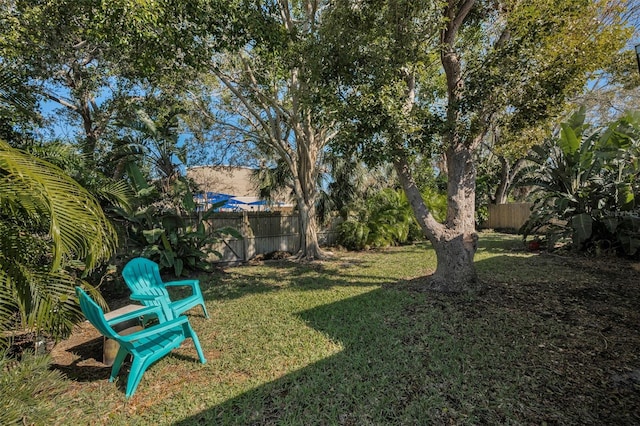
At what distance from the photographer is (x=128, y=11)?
15.6ft

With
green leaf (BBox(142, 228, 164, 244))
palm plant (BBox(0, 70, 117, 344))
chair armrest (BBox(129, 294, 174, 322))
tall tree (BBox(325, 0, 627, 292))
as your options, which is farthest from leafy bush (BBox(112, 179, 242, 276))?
tall tree (BBox(325, 0, 627, 292))

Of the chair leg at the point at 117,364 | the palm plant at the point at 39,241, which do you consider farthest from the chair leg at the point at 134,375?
the palm plant at the point at 39,241

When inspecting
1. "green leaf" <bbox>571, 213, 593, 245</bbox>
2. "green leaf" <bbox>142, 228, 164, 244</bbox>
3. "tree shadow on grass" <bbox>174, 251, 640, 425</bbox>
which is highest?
"green leaf" <bbox>142, 228, 164, 244</bbox>

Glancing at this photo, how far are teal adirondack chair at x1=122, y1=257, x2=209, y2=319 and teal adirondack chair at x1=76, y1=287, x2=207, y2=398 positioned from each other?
412 mm

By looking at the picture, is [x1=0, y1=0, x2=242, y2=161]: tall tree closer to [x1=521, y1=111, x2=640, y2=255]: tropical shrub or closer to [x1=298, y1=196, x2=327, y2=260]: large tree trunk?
[x1=298, y1=196, x2=327, y2=260]: large tree trunk

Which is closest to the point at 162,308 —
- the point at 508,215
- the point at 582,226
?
the point at 582,226

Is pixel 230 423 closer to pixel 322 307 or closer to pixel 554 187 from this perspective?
pixel 322 307

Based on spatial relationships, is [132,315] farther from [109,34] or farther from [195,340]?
[109,34]

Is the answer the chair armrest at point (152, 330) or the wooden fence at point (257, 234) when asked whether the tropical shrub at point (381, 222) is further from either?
the chair armrest at point (152, 330)

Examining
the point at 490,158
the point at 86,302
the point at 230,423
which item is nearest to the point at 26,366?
the point at 86,302

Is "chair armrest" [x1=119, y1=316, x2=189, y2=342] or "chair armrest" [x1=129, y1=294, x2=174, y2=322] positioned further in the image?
"chair armrest" [x1=129, y1=294, x2=174, y2=322]

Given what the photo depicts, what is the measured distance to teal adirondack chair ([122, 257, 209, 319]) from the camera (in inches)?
155

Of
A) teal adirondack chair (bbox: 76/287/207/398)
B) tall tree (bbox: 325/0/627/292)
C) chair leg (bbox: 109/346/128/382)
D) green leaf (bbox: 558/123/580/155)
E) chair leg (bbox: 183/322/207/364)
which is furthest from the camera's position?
green leaf (bbox: 558/123/580/155)

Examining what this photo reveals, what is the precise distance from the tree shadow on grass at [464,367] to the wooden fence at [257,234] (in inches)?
229
